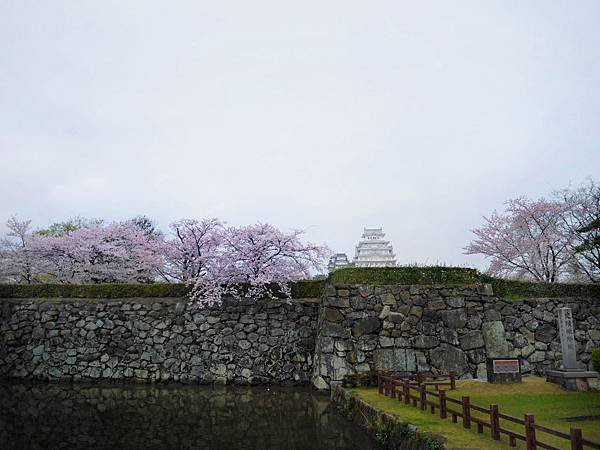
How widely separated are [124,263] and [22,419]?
40.8ft

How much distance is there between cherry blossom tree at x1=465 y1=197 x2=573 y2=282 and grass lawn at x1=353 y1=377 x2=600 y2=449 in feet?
35.0

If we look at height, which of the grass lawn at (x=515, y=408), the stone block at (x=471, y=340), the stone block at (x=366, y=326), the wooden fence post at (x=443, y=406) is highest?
the stone block at (x=366, y=326)

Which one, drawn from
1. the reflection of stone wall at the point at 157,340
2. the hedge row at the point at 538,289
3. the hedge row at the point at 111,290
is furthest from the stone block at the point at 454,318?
the hedge row at the point at 111,290

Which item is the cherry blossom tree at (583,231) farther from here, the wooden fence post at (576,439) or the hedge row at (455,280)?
the wooden fence post at (576,439)

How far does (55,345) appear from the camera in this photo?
1706 cm

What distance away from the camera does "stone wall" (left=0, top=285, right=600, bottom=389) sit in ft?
45.3

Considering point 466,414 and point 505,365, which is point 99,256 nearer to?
point 505,365

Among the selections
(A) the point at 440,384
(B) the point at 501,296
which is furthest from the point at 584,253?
(A) the point at 440,384

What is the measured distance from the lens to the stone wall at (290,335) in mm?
13805

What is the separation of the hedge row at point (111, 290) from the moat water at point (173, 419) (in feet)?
11.7

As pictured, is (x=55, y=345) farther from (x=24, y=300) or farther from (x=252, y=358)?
(x=252, y=358)

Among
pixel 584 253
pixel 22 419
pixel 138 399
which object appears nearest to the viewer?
pixel 22 419

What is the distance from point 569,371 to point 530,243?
11.4 m

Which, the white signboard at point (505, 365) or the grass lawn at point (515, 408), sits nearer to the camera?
the grass lawn at point (515, 408)
